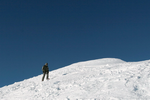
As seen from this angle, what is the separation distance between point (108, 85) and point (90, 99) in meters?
2.14

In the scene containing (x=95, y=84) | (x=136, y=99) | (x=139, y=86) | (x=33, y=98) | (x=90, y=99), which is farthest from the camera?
(x=95, y=84)

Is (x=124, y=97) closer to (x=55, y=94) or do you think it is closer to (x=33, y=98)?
(x=55, y=94)

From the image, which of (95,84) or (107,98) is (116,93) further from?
(95,84)

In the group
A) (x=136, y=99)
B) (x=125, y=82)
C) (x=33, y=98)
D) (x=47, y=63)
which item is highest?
(x=47, y=63)

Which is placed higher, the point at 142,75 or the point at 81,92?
the point at 142,75

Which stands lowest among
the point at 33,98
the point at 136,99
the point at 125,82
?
the point at 136,99

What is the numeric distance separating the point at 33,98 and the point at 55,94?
1.39 m

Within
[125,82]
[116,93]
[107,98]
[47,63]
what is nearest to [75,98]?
[107,98]

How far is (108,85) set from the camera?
9.12 m

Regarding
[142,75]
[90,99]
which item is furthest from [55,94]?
[142,75]

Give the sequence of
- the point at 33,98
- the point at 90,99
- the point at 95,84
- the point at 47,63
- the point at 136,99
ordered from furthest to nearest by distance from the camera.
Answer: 1. the point at 47,63
2. the point at 95,84
3. the point at 33,98
4. the point at 90,99
5. the point at 136,99

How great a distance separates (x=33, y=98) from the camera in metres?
9.02

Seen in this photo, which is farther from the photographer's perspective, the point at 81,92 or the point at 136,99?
the point at 81,92

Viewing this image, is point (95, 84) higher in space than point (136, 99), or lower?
higher
